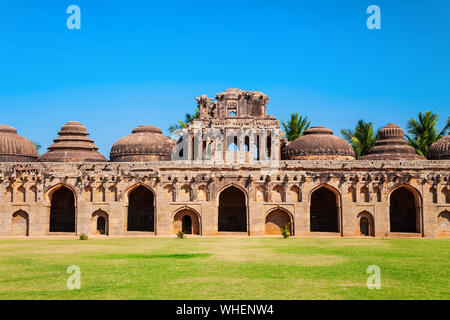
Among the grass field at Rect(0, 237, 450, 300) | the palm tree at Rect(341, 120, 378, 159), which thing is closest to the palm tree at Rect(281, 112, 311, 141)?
the palm tree at Rect(341, 120, 378, 159)

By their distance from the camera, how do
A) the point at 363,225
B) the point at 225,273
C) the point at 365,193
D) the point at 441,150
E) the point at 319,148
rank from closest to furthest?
the point at 225,273, the point at 365,193, the point at 363,225, the point at 319,148, the point at 441,150

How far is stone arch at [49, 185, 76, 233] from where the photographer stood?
4734 cm

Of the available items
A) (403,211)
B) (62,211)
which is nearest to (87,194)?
(62,211)

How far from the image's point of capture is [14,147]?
48875mm

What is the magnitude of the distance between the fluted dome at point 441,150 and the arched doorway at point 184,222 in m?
26.0

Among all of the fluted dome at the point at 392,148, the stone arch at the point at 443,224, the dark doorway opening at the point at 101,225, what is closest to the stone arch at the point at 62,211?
the dark doorway opening at the point at 101,225

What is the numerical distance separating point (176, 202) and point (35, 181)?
516 inches

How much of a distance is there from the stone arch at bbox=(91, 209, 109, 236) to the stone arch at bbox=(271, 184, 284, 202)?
1528 centimetres

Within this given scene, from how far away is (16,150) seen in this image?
48.9m

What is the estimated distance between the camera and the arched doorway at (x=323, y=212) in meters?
45.4

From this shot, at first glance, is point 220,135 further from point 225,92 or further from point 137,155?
point 137,155

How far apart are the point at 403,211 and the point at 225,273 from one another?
3293 centimetres

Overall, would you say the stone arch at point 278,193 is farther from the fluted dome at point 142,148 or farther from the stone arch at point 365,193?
the fluted dome at point 142,148

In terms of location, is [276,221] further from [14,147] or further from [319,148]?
[14,147]
